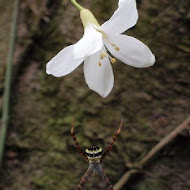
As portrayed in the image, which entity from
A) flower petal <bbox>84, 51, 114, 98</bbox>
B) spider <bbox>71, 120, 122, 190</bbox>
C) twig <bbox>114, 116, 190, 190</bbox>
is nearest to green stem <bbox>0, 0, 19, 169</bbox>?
spider <bbox>71, 120, 122, 190</bbox>

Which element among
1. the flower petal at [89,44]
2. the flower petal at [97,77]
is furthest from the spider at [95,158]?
the flower petal at [89,44]

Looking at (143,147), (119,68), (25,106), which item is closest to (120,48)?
(119,68)

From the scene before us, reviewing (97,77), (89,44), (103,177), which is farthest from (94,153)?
(89,44)

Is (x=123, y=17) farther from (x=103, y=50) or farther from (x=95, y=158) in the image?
(x=95, y=158)

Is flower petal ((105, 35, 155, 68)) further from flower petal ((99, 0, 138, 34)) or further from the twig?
the twig

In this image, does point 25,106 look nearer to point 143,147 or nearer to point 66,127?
point 66,127
